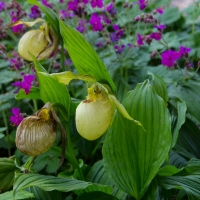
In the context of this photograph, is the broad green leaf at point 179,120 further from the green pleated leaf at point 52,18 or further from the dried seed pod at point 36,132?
the green pleated leaf at point 52,18

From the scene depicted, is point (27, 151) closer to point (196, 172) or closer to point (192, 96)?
point (196, 172)

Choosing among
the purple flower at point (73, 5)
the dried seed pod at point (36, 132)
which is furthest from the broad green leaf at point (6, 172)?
the purple flower at point (73, 5)

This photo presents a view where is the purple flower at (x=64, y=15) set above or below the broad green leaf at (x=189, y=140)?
above

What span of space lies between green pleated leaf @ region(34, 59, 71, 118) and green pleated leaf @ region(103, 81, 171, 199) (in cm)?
16

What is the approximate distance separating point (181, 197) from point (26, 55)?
0.65 meters

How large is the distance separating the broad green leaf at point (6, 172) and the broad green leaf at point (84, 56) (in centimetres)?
35

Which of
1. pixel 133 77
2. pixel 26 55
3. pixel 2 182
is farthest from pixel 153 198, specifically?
pixel 133 77

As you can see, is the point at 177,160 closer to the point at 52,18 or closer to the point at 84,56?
the point at 84,56

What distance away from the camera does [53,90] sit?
999 mm

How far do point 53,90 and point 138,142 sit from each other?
27cm

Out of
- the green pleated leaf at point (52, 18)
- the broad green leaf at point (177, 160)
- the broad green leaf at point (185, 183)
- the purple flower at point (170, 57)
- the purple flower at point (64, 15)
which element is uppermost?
the green pleated leaf at point (52, 18)

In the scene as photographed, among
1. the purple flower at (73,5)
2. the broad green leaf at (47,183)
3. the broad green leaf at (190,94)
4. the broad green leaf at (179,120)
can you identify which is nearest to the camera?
the broad green leaf at (47,183)

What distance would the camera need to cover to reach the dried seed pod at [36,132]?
35.0 inches

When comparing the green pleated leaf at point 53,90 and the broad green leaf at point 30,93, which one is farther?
the broad green leaf at point 30,93
